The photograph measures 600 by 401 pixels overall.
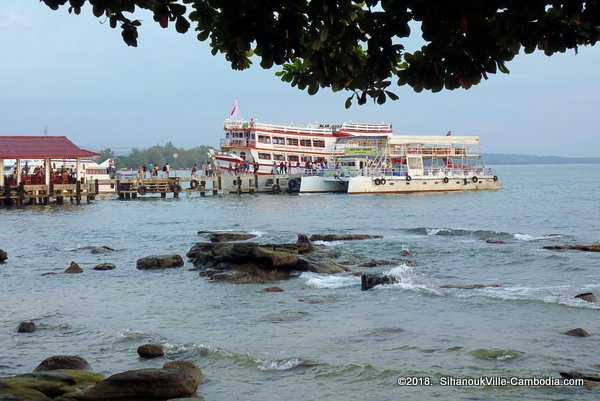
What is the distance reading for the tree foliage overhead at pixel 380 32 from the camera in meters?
5.77

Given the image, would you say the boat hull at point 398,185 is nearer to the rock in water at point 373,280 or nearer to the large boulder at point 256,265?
the large boulder at point 256,265

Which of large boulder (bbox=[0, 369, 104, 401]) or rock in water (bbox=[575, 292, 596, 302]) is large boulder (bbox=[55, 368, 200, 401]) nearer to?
large boulder (bbox=[0, 369, 104, 401])

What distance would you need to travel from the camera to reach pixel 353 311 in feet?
53.6

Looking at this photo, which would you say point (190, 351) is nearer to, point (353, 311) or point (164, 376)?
point (164, 376)

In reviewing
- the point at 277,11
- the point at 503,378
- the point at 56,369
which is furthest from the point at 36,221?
the point at 277,11

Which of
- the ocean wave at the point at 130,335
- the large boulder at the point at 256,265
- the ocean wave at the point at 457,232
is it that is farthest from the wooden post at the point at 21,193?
the ocean wave at the point at 130,335

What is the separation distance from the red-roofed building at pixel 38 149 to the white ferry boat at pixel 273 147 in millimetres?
21752

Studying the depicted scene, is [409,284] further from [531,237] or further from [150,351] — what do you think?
[531,237]

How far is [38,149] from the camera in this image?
56.4 meters

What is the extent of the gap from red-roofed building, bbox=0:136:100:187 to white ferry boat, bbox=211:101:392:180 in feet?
71.4

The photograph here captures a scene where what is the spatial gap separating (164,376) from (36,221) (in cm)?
3600

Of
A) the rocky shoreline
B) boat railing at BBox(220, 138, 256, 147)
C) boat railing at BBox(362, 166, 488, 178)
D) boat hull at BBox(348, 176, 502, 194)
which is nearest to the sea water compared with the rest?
the rocky shoreline

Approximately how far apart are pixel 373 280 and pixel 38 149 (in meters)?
42.7

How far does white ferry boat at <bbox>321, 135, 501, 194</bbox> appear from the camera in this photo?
71188 mm
